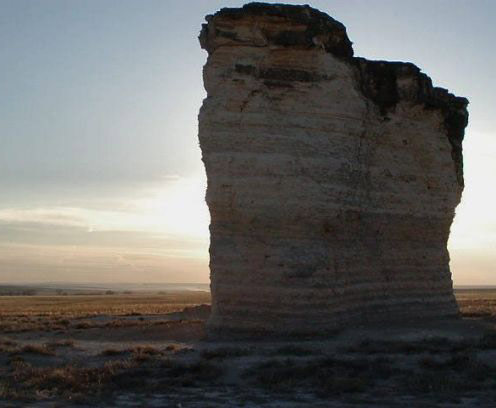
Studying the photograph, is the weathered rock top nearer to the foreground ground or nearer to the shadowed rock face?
the shadowed rock face

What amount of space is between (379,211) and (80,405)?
1274 cm

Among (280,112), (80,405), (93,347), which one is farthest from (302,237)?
(80,405)

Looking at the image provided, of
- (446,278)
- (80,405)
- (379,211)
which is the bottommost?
(80,405)

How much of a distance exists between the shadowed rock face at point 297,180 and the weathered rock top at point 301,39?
34 millimetres

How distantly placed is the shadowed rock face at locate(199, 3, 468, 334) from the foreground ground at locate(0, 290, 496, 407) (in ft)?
3.48

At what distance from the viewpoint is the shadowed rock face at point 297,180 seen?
19.5 metres

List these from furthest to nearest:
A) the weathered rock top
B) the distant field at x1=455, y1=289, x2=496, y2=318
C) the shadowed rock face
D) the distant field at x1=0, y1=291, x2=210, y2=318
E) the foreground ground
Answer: the distant field at x1=0, y1=291, x2=210, y2=318, the distant field at x1=455, y1=289, x2=496, y2=318, the weathered rock top, the shadowed rock face, the foreground ground

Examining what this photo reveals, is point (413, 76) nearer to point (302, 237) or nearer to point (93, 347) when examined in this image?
point (302, 237)

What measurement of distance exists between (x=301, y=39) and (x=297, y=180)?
3.87 metres

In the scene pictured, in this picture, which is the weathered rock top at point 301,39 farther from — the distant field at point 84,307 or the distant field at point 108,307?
the distant field at point 84,307

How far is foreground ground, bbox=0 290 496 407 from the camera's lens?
1188cm

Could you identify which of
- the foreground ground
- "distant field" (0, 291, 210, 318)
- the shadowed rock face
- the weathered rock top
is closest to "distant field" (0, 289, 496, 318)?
"distant field" (0, 291, 210, 318)

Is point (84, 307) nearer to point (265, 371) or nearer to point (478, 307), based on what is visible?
point (478, 307)

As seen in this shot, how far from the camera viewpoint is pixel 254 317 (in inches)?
765
